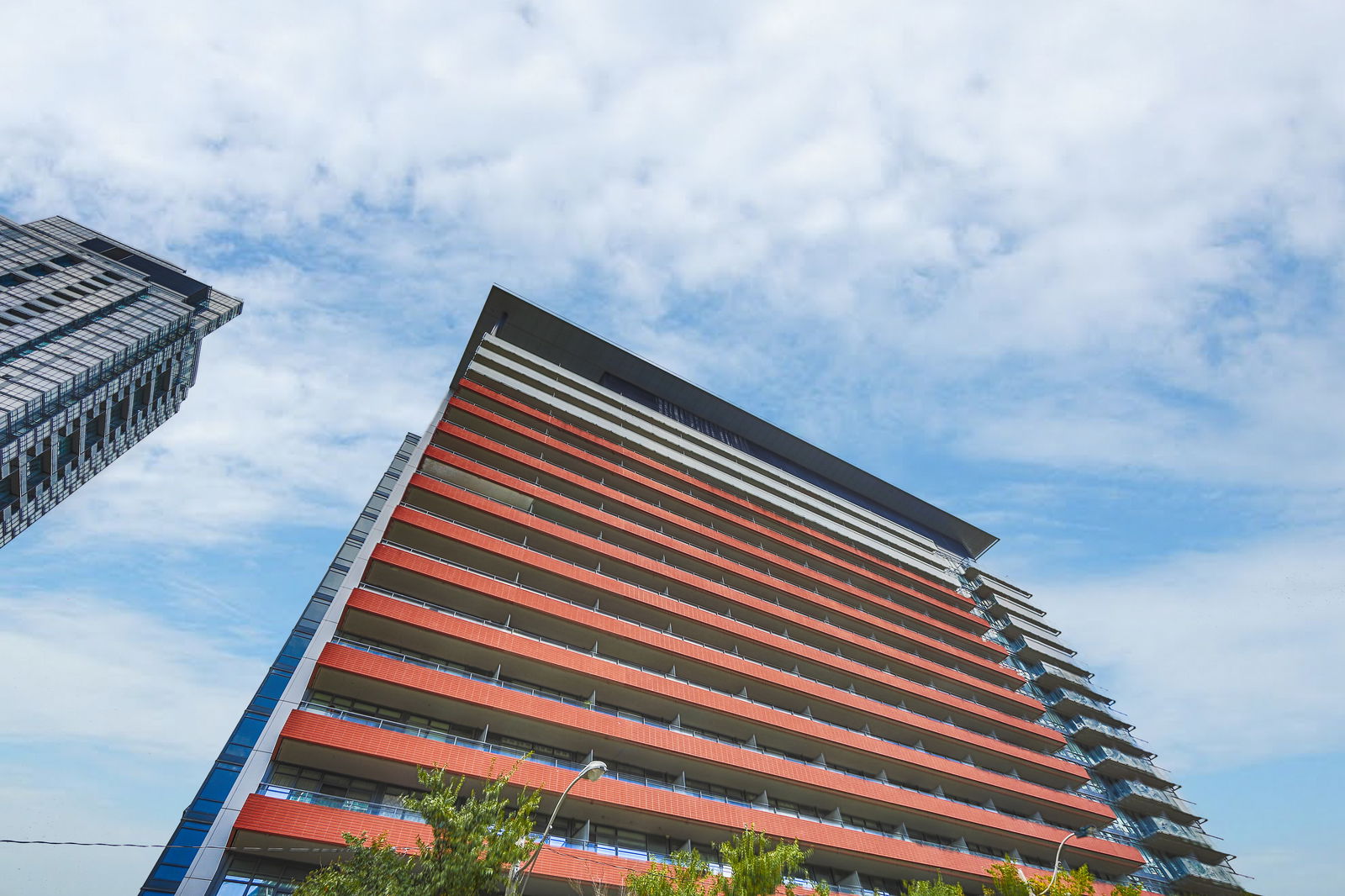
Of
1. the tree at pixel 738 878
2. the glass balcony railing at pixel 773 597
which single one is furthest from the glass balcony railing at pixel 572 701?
the tree at pixel 738 878

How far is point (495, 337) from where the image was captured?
51.4m

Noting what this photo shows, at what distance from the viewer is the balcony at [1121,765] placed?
49031mm

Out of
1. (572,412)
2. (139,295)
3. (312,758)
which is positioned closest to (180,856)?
(312,758)

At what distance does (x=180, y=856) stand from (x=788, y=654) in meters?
29.5

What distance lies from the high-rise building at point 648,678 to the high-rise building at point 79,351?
1574 inches

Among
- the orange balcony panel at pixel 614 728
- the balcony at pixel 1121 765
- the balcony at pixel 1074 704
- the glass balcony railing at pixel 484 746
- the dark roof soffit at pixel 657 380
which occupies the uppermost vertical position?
the dark roof soffit at pixel 657 380

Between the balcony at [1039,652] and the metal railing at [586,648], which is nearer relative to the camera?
the metal railing at [586,648]

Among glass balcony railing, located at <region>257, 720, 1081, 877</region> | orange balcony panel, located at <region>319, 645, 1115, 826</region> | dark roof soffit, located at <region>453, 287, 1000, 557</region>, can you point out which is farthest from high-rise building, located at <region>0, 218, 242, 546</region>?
glass balcony railing, located at <region>257, 720, 1081, 877</region>

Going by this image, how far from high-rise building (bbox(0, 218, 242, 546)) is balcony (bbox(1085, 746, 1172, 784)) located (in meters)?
91.2

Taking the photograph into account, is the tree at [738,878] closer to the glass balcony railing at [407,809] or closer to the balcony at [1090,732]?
the glass balcony railing at [407,809]

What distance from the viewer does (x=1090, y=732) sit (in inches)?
2004

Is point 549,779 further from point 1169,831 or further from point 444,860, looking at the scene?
point 1169,831

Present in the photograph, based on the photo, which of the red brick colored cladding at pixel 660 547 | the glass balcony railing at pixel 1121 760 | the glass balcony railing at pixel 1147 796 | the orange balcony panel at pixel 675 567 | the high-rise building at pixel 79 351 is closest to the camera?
the orange balcony panel at pixel 675 567

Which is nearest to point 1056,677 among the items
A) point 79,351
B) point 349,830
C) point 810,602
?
point 810,602
